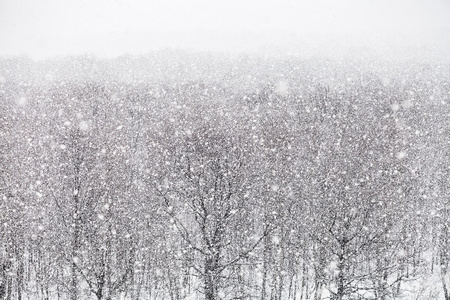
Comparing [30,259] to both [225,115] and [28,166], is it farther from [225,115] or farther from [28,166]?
[225,115]

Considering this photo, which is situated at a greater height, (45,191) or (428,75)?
(428,75)

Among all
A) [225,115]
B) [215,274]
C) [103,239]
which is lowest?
[215,274]

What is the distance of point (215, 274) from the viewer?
65.5 feet

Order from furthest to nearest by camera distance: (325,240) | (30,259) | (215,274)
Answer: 1. (30,259)
2. (325,240)
3. (215,274)

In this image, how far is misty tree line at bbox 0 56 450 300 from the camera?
22.3 metres

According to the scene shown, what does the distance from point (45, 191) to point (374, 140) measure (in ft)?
78.7

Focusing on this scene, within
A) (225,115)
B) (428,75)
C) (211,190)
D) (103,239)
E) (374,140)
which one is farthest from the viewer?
(428,75)

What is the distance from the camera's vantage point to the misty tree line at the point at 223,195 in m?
22.3

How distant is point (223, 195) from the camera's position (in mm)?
22328

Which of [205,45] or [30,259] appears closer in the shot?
[30,259]

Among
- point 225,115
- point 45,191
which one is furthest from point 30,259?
point 225,115

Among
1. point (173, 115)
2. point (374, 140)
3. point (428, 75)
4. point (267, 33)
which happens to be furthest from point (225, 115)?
point (267, 33)

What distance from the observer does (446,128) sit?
34.4m

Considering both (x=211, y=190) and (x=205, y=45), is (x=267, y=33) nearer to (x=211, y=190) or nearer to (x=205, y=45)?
(x=205, y=45)
